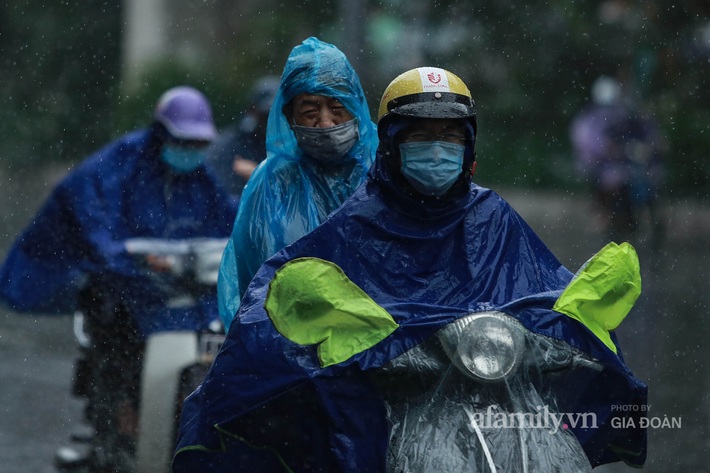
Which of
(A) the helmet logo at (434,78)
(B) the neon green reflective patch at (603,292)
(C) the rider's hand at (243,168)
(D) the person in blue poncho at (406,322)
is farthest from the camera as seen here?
(C) the rider's hand at (243,168)

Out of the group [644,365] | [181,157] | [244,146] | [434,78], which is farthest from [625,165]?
[434,78]

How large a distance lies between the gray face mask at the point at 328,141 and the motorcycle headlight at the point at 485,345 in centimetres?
172

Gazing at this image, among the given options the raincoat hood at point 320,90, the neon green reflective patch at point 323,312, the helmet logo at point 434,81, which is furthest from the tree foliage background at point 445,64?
the neon green reflective patch at point 323,312

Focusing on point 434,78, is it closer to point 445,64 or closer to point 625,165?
point 625,165

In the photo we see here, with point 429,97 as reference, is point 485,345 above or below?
below

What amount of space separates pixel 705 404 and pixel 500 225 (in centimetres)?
535

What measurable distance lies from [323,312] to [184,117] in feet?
14.7

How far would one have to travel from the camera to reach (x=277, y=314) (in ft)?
13.0

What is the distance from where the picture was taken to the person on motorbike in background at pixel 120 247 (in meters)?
7.75

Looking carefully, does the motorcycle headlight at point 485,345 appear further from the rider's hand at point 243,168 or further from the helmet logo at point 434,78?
the rider's hand at point 243,168

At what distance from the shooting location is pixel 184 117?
828 centimetres

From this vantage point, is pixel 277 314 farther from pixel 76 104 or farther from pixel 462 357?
pixel 76 104

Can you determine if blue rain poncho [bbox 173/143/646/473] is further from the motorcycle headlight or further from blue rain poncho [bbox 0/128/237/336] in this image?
blue rain poncho [bbox 0/128/237/336]

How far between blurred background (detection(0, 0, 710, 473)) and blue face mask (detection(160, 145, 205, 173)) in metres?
4.50
